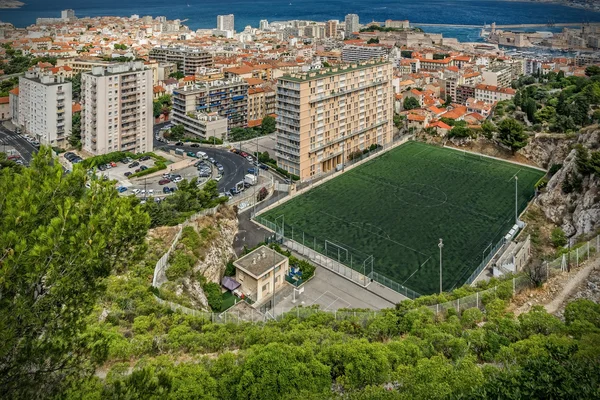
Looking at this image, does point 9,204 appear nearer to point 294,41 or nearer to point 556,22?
point 294,41

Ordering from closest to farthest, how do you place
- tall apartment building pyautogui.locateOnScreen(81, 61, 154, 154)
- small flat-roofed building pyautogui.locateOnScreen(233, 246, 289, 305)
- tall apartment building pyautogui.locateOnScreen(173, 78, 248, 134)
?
small flat-roofed building pyautogui.locateOnScreen(233, 246, 289, 305) → tall apartment building pyautogui.locateOnScreen(81, 61, 154, 154) → tall apartment building pyautogui.locateOnScreen(173, 78, 248, 134)

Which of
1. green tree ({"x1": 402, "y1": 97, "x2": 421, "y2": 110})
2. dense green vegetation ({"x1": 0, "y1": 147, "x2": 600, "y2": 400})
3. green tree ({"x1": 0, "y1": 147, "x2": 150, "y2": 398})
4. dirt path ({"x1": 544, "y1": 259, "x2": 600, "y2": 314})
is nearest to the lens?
green tree ({"x1": 0, "y1": 147, "x2": 150, "y2": 398})

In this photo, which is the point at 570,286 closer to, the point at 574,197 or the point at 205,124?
the point at 574,197

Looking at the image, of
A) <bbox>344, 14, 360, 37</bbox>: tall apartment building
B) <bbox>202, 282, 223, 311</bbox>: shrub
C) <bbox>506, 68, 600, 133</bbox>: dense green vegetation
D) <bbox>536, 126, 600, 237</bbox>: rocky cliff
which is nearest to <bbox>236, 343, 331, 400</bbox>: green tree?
<bbox>202, 282, 223, 311</bbox>: shrub

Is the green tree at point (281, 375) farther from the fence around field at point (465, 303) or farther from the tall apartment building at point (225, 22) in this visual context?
the tall apartment building at point (225, 22)

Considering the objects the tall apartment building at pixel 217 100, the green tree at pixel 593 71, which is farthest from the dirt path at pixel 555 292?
the green tree at pixel 593 71

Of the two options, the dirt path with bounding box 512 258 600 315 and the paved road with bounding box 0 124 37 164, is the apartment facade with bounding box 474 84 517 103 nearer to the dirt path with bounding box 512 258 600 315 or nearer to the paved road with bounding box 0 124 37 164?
the dirt path with bounding box 512 258 600 315

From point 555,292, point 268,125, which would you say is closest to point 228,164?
point 268,125
